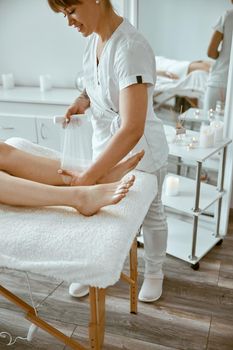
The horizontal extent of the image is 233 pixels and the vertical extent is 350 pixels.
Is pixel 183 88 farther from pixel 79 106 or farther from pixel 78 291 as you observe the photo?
pixel 78 291

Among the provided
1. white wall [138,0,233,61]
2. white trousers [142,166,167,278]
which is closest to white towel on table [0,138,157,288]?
white trousers [142,166,167,278]

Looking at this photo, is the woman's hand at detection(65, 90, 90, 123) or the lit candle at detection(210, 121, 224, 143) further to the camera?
the lit candle at detection(210, 121, 224, 143)

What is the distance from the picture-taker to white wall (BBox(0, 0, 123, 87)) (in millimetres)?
2621

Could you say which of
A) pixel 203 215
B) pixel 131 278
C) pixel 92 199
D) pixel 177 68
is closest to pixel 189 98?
pixel 177 68

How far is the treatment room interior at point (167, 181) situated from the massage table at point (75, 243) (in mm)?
60

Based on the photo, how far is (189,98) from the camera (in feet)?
6.99

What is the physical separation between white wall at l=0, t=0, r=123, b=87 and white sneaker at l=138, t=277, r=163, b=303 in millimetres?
1523

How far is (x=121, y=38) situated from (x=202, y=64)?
2.73 ft

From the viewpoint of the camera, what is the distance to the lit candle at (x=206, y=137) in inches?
75.6

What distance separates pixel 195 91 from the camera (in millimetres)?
2105

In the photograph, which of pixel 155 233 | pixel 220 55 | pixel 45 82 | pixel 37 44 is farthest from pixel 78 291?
pixel 37 44

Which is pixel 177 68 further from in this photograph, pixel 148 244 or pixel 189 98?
pixel 148 244

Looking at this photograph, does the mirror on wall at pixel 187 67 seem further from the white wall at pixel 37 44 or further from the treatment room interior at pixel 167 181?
the white wall at pixel 37 44

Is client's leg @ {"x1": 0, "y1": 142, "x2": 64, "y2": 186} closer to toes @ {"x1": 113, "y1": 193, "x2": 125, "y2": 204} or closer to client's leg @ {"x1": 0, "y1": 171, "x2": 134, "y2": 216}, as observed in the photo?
client's leg @ {"x1": 0, "y1": 171, "x2": 134, "y2": 216}
